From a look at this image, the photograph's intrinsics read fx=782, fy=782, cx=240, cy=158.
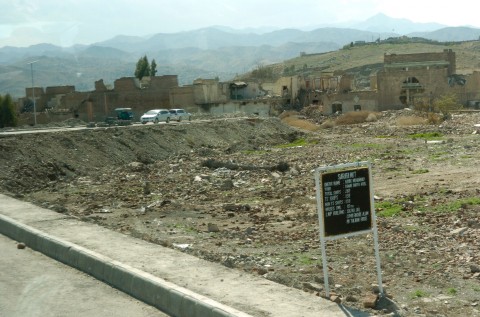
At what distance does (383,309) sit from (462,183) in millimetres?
14298

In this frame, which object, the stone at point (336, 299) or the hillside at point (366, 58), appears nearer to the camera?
the stone at point (336, 299)

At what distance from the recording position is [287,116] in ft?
234

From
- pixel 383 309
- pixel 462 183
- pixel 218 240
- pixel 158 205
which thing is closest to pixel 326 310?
pixel 383 309

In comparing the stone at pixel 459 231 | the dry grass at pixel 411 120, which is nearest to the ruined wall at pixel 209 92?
the dry grass at pixel 411 120

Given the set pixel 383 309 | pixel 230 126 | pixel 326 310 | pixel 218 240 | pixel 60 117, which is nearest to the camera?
pixel 326 310

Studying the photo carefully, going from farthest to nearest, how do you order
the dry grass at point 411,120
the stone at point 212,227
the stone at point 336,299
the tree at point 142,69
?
the tree at point 142,69 → the dry grass at point 411,120 → the stone at point 212,227 → the stone at point 336,299

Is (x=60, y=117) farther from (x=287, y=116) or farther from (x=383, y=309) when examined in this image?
(x=383, y=309)

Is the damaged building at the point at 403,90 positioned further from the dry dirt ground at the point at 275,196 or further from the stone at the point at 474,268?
the stone at the point at 474,268

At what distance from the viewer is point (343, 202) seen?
903 cm

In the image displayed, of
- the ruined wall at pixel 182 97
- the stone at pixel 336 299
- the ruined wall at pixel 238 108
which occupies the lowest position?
the stone at pixel 336 299

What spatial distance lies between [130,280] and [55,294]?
3.03ft

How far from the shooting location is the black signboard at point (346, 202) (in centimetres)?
892

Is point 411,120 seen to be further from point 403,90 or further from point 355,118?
point 403,90

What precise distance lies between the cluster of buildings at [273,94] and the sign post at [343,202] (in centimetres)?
6003
